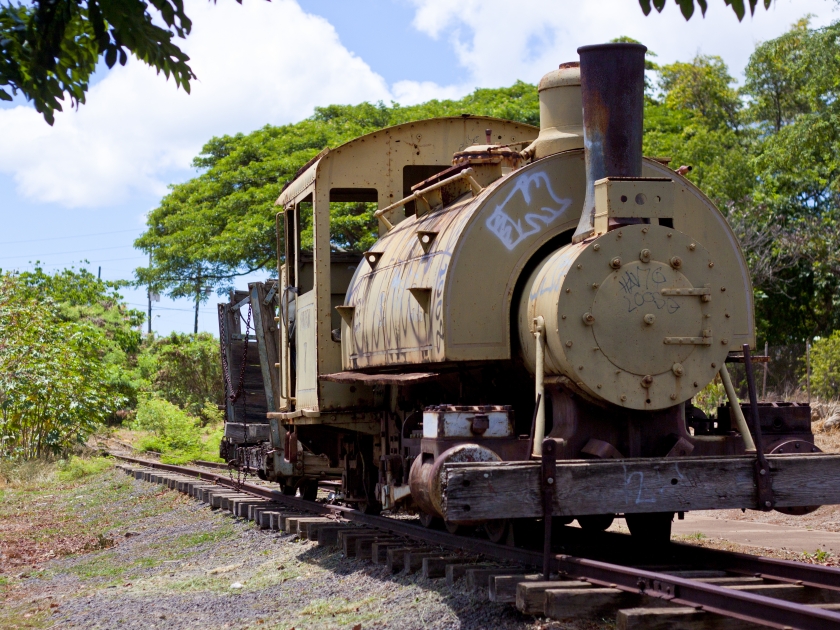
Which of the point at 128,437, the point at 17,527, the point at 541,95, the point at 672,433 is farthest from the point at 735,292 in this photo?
the point at 128,437

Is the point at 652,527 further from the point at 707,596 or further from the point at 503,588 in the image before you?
the point at 707,596

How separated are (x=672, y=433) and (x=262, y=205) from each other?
991 inches

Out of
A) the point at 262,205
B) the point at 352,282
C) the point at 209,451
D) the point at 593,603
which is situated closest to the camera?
the point at 593,603

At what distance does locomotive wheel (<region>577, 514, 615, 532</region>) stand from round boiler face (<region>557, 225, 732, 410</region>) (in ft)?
5.95

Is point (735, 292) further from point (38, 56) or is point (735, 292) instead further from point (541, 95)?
point (38, 56)

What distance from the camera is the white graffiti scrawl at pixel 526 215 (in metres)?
6.80

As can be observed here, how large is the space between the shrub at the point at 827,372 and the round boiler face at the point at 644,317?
12806 mm

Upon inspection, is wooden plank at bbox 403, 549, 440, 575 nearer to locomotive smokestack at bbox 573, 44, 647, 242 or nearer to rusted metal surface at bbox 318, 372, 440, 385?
rusted metal surface at bbox 318, 372, 440, 385

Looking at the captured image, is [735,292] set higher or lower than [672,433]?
higher

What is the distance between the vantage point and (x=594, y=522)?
26.6ft

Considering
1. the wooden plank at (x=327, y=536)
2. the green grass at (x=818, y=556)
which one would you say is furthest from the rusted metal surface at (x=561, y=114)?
the wooden plank at (x=327, y=536)

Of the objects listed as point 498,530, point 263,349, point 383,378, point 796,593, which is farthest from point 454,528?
point 263,349

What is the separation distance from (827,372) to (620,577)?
14396mm

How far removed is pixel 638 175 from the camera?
668 cm
